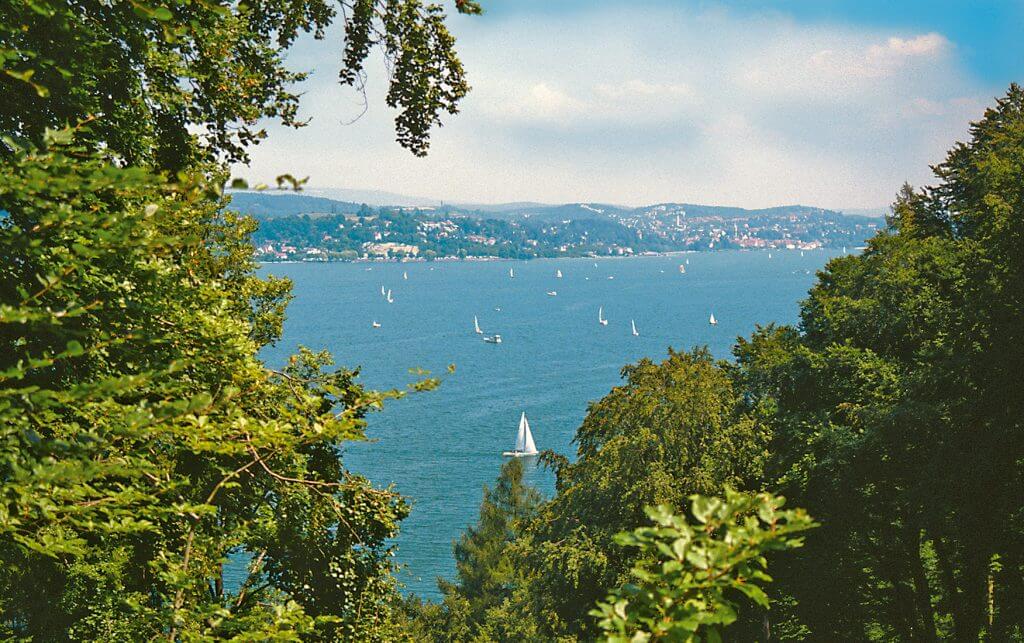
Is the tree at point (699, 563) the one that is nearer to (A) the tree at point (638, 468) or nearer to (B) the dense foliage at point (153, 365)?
(B) the dense foliage at point (153, 365)

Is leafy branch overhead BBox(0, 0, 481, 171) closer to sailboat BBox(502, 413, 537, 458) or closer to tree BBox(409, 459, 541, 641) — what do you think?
tree BBox(409, 459, 541, 641)

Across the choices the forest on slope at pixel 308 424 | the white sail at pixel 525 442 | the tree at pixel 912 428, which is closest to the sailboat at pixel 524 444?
the white sail at pixel 525 442

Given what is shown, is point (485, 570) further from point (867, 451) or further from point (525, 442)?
point (867, 451)

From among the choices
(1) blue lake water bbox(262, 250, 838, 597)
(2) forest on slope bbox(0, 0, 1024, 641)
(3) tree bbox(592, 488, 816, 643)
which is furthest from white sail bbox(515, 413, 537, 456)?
(3) tree bbox(592, 488, 816, 643)

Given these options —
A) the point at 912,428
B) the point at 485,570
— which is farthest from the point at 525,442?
the point at 912,428

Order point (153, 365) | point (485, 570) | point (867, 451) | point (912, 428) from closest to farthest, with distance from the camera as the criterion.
A: point (153, 365) → point (912, 428) → point (867, 451) → point (485, 570)

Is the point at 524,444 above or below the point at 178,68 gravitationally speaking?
below
